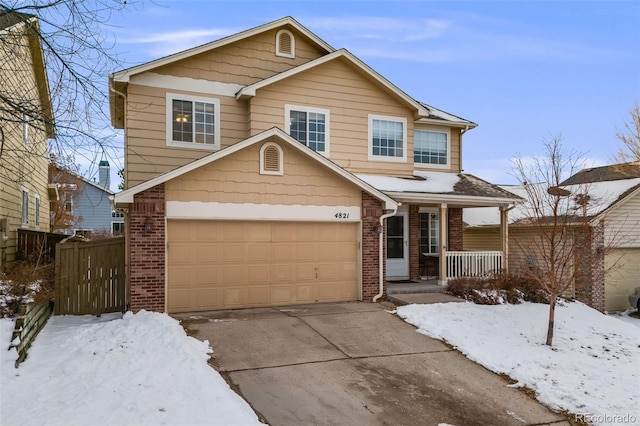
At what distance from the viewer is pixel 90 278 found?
396 inches

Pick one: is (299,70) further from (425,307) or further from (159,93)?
(425,307)

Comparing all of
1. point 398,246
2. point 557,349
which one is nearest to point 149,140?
point 398,246

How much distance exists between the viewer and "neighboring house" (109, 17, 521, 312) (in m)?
10.3

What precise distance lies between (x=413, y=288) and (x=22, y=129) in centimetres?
1306

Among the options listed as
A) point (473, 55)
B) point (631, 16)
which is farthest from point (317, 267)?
point (473, 55)

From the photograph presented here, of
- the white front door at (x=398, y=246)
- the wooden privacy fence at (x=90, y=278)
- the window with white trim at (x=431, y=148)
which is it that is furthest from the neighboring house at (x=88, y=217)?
the window with white trim at (x=431, y=148)

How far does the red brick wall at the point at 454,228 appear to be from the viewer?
1543 cm

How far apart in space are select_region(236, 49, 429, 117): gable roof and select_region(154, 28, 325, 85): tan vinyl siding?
83 centimetres

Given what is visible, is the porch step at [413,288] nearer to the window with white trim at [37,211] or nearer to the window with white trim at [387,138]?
the window with white trim at [387,138]

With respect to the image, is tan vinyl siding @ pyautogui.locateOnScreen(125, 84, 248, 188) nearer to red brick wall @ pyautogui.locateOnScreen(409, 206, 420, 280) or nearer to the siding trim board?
the siding trim board

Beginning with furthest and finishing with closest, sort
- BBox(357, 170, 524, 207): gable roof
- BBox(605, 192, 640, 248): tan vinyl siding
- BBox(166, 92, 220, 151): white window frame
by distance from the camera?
BBox(605, 192, 640, 248): tan vinyl siding
BBox(357, 170, 524, 207): gable roof
BBox(166, 92, 220, 151): white window frame

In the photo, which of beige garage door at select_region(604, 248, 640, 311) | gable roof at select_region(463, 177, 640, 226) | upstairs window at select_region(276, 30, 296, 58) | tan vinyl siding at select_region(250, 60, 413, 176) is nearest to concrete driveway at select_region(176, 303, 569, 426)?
tan vinyl siding at select_region(250, 60, 413, 176)

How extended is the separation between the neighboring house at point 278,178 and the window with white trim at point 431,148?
0.05 meters

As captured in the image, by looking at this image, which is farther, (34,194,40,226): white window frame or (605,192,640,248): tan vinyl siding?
(34,194,40,226): white window frame
